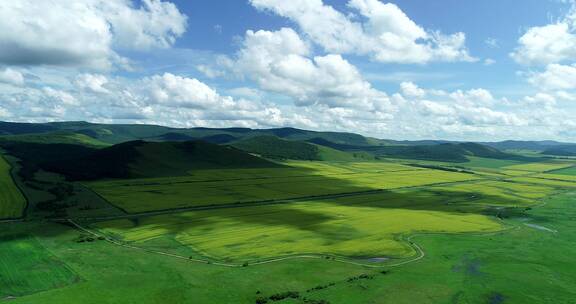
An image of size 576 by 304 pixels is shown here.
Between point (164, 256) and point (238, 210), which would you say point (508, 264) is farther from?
point (238, 210)

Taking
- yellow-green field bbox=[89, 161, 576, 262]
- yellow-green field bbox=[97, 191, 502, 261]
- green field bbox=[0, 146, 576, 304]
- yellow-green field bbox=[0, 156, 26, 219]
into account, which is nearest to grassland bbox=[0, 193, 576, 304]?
green field bbox=[0, 146, 576, 304]

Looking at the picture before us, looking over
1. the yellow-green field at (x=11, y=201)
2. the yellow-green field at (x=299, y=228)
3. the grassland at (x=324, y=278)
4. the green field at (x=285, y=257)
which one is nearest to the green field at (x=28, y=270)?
the green field at (x=285, y=257)

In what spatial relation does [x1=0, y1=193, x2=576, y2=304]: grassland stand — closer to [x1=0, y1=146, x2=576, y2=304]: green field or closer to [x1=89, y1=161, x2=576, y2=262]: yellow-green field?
[x1=0, y1=146, x2=576, y2=304]: green field

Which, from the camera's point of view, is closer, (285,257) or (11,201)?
(285,257)

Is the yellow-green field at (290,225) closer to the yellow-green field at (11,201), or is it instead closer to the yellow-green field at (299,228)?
the yellow-green field at (299,228)

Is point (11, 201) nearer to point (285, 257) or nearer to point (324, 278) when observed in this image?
point (285, 257)

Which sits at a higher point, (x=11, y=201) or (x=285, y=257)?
(x=11, y=201)

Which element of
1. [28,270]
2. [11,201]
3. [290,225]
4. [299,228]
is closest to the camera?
[28,270]

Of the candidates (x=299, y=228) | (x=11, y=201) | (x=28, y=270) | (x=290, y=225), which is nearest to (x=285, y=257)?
(x=299, y=228)
